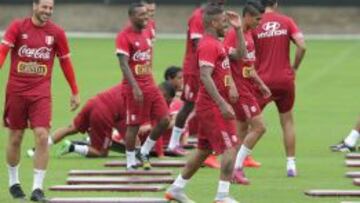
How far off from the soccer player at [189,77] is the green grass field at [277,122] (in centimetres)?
81

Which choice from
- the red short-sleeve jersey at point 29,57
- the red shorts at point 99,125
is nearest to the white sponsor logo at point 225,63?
the red short-sleeve jersey at point 29,57

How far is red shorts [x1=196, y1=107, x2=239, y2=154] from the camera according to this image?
41.7 feet

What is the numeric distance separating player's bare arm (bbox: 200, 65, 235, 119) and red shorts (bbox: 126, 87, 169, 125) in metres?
2.81

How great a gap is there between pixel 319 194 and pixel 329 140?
5.56 meters

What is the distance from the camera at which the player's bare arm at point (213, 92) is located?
40.7ft

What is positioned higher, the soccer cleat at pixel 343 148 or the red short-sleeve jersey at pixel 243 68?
the red short-sleeve jersey at pixel 243 68

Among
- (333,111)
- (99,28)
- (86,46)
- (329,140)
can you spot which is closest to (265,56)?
(329,140)

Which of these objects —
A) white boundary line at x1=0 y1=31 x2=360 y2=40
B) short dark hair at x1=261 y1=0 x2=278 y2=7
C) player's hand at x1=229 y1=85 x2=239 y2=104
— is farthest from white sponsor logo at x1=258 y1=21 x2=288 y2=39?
A: white boundary line at x1=0 y1=31 x2=360 y2=40

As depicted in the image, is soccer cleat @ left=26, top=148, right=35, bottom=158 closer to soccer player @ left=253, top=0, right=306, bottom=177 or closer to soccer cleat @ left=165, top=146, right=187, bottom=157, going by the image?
soccer cleat @ left=165, top=146, right=187, bottom=157

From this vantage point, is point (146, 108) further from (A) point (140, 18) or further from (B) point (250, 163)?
(B) point (250, 163)

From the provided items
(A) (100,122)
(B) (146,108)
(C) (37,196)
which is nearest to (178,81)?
(A) (100,122)

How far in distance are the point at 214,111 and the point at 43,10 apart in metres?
2.07

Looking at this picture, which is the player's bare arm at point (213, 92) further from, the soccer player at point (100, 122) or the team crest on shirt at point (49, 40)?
the soccer player at point (100, 122)

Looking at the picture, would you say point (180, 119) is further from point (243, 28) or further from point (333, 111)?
point (333, 111)
